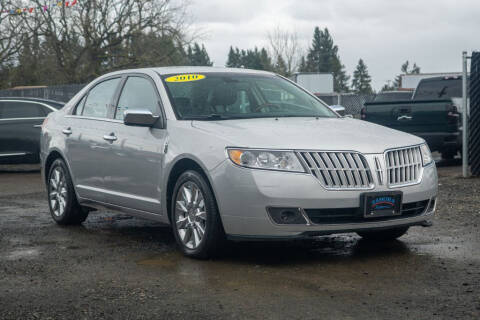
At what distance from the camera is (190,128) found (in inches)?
251

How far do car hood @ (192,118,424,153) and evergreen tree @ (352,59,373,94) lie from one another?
143 metres

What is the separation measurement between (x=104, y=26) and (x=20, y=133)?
24.7 m

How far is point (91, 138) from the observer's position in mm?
7770

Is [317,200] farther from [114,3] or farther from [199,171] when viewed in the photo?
[114,3]

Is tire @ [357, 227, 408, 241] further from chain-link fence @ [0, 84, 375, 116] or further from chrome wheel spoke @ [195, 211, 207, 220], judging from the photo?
chain-link fence @ [0, 84, 375, 116]

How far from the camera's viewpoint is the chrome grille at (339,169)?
5.71 m

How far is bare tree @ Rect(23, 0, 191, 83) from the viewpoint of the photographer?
128 feet

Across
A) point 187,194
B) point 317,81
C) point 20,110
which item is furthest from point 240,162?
point 317,81

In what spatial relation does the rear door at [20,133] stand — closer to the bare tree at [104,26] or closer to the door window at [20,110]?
the door window at [20,110]

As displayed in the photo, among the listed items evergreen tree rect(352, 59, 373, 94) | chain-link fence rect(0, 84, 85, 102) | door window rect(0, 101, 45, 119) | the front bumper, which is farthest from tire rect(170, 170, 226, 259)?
evergreen tree rect(352, 59, 373, 94)

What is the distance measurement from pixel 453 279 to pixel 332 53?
12011cm

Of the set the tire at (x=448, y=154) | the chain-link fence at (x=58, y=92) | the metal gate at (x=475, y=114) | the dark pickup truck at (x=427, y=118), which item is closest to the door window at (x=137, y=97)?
the metal gate at (x=475, y=114)

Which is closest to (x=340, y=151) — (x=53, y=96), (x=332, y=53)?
(x=53, y=96)

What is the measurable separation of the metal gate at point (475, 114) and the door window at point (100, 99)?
6.88 meters
